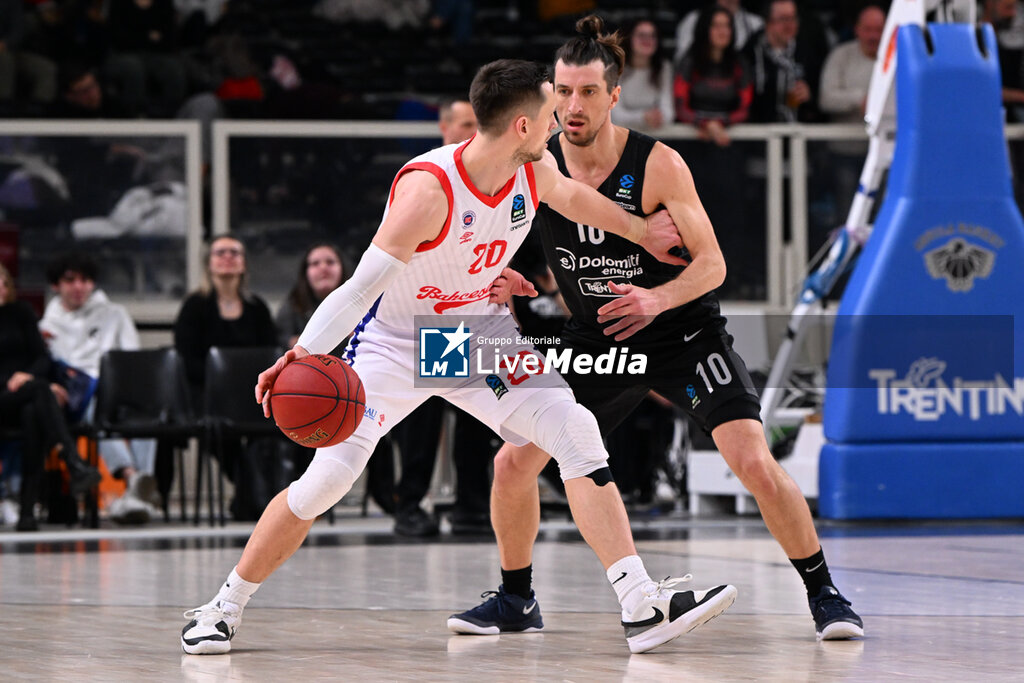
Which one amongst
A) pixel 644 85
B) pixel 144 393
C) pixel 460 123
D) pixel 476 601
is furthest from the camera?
pixel 644 85

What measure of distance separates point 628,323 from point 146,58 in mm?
9189

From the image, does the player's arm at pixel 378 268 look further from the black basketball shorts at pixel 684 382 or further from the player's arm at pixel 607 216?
the black basketball shorts at pixel 684 382

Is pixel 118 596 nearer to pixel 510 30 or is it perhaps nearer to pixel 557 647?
pixel 557 647

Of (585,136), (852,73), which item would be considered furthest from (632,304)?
(852,73)

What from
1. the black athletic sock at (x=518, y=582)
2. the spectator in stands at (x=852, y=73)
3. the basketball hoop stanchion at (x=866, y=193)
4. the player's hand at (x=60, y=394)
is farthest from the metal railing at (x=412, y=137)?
the black athletic sock at (x=518, y=582)

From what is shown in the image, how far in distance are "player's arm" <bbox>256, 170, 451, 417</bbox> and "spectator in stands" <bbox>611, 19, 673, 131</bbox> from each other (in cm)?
750

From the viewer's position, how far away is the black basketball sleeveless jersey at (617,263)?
505 centimetres

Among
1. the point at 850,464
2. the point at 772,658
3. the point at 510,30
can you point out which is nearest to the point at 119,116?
the point at 510,30

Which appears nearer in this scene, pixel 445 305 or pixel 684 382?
pixel 445 305

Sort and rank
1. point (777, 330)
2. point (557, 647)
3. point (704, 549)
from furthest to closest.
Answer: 1. point (777, 330)
2. point (704, 549)
3. point (557, 647)

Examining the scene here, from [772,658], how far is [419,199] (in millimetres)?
1703

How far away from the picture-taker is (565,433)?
4.58 metres

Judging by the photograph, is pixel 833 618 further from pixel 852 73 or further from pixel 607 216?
pixel 852 73

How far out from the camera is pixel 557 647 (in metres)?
4.64
